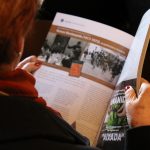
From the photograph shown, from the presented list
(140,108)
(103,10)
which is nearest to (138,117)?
(140,108)

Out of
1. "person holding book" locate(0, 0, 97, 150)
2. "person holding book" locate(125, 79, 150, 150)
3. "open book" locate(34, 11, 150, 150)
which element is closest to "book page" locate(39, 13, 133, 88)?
"open book" locate(34, 11, 150, 150)

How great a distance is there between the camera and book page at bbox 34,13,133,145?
822 mm

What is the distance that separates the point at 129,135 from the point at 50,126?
0.18m

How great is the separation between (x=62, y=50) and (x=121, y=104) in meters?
Answer: 0.21

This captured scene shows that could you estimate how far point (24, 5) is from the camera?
1.69 feet

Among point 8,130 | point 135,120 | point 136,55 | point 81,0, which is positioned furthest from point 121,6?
point 8,130

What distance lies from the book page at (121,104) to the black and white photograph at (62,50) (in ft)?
0.42

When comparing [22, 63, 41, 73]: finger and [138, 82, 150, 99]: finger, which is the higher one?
[138, 82, 150, 99]: finger

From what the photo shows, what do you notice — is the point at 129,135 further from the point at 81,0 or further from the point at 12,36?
the point at 81,0

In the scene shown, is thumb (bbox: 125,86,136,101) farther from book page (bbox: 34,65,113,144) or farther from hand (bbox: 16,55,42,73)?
hand (bbox: 16,55,42,73)

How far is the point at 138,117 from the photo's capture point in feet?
2.28

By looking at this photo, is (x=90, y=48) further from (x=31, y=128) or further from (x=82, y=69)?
(x=31, y=128)

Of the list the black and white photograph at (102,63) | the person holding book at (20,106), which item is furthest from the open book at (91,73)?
the person holding book at (20,106)

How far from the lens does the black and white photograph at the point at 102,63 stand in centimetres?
86
